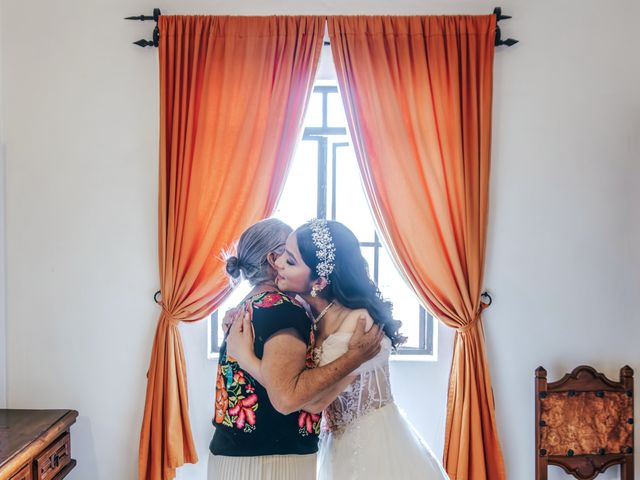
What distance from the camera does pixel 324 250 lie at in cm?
192

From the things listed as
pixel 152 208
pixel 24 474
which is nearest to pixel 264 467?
pixel 24 474

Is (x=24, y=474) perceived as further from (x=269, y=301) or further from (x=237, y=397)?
(x=269, y=301)

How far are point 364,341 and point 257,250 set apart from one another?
50 centimetres

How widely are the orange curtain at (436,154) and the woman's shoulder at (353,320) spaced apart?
0.88 meters

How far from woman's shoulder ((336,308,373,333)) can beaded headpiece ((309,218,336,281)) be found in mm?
170

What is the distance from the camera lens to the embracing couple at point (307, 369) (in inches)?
68.3

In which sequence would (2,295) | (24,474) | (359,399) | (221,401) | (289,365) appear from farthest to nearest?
(2,295), (24,474), (359,399), (221,401), (289,365)

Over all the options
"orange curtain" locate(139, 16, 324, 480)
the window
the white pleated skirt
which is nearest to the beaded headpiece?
the white pleated skirt

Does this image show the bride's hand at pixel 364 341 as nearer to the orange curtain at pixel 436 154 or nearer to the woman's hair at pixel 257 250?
the woman's hair at pixel 257 250

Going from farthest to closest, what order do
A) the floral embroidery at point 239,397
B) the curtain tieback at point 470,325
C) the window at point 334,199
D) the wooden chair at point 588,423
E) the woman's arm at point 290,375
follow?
the window at point 334,199
the curtain tieback at point 470,325
the wooden chair at point 588,423
the floral embroidery at point 239,397
the woman's arm at point 290,375

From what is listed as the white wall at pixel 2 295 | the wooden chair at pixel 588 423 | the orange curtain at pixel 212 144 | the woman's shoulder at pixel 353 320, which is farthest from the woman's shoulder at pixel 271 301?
the white wall at pixel 2 295

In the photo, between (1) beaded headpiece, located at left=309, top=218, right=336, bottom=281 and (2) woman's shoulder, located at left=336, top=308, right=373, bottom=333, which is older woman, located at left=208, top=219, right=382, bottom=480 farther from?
(1) beaded headpiece, located at left=309, top=218, right=336, bottom=281

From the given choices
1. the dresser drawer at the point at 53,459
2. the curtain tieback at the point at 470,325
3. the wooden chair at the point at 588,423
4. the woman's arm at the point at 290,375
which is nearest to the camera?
the woman's arm at the point at 290,375

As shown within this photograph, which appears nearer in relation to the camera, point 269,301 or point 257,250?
point 269,301
